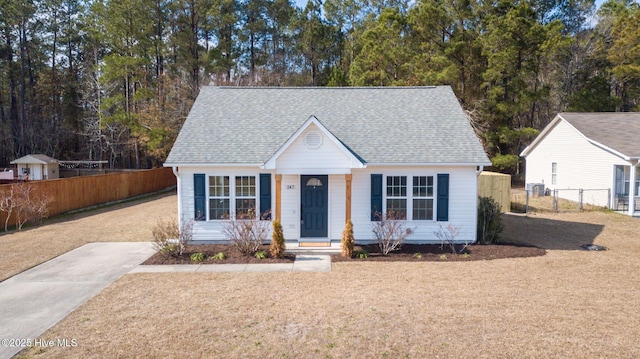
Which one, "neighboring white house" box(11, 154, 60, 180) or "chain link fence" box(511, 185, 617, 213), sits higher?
"neighboring white house" box(11, 154, 60, 180)

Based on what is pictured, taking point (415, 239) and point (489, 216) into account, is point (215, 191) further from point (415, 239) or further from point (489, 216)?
point (489, 216)

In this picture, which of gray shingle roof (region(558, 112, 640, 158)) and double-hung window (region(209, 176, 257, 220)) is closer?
double-hung window (region(209, 176, 257, 220))

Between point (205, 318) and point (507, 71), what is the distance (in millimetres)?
28374

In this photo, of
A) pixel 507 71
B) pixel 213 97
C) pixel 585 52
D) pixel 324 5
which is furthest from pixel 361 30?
pixel 213 97

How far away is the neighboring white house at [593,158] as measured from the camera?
1903 cm

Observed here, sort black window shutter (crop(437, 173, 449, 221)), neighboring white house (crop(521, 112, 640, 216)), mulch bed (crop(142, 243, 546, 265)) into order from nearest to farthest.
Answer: mulch bed (crop(142, 243, 546, 265))
black window shutter (crop(437, 173, 449, 221))
neighboring white house (crop(521, 112, 640, 216))

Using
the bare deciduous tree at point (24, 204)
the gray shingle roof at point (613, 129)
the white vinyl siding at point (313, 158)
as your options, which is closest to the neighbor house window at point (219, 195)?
the white vinyl siding at point (313, 158)

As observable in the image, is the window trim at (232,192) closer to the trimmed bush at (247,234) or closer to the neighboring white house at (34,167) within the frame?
the trimmed bush at (247,234)

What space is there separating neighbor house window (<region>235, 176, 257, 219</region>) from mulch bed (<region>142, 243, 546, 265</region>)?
1.26 meters

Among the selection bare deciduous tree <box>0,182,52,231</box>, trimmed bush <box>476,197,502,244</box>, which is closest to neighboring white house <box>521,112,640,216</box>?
trimmed bush <box>476,197,502,244</box>

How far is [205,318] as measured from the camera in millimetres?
7070

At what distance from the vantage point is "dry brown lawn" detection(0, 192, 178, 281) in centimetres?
1146

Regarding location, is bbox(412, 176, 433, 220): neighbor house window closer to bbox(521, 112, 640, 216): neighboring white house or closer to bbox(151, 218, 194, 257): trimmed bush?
bbox(151, 218, 194, 257): trimmed bush

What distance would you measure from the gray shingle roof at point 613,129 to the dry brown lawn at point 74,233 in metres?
21.2
